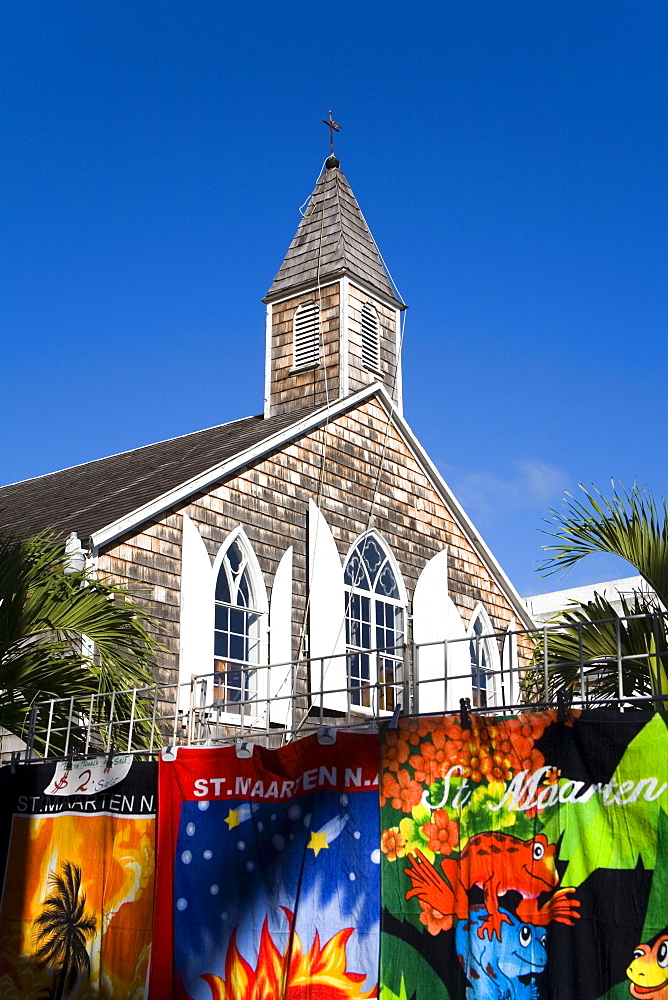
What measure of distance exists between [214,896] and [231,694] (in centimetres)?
655

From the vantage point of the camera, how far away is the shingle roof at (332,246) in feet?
63.4

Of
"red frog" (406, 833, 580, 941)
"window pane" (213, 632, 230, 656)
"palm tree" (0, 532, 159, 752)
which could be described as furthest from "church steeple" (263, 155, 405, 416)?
"red frog" (406, 833, 580, 941)

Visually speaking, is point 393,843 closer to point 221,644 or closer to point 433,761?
point 433,761

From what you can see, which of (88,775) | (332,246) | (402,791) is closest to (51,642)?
(88,775)

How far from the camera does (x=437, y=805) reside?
7.02 m

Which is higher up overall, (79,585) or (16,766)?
(79,585)

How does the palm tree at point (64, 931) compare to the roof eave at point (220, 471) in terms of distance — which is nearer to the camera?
the palm tree at point (64, 931)

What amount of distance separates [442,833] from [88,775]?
3.42 metres

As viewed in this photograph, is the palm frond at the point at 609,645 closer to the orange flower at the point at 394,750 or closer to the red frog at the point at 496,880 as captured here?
the orange flower at the point at 394,750

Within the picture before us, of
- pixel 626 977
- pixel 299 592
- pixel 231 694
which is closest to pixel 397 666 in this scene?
pixel 299 592

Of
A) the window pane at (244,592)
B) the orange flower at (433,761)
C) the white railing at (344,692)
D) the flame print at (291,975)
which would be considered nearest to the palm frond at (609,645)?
the white railing at (344,692)

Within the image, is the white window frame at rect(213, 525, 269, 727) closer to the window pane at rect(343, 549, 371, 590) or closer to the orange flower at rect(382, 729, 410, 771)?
the window pane at rect(343, 549, 371, 590)

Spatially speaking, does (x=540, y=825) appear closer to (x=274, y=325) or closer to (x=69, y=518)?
(x=69, y=518)

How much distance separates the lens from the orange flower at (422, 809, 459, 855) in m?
6.89
